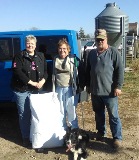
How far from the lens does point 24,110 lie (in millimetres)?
4719

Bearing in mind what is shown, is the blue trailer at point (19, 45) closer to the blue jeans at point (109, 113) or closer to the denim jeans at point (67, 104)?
the denim jeans at point (67, 104)

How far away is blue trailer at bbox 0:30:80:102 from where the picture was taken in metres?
5.54

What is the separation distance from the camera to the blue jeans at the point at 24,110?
4625 mm

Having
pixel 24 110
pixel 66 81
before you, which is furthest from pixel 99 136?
pixel 24 110

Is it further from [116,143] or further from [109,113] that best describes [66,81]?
[116,143]

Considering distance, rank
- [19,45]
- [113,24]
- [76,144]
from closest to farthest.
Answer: [76,144] < [19,45] < [113,24]

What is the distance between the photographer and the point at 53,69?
14.9ft

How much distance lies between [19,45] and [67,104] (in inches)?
68.3

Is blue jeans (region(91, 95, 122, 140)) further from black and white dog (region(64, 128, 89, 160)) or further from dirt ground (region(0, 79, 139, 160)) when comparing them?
black and white dog (region(64, 128, 89, 160))

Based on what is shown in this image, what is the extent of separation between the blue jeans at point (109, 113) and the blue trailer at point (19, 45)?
1292mm

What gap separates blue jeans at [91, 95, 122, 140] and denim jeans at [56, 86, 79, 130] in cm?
34

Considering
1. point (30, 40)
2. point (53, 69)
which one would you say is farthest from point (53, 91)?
point (30, 40)

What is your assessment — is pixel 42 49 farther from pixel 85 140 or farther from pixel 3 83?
pixel 85 140

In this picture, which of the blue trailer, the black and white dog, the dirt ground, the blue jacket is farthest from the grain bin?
the black and white dog
